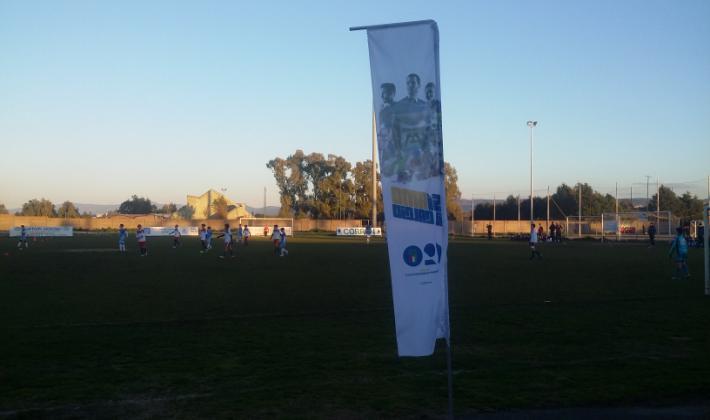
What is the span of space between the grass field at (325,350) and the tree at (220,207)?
8967 centimetres

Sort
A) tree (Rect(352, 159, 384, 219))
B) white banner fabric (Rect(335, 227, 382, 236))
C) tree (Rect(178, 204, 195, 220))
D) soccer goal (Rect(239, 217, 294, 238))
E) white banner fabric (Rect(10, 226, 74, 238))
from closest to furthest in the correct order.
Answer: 1. white banner fabric (Rect(10, 226, 74, 238))
2. white banner fabric (Rect(335, 227, 382, 236))
3. soccer goal (Rect(239, 217, 294, 238))
4. tree (Rect(352, 159, 384, 219))
5. tree (Rect(178, 204, 195, 220))

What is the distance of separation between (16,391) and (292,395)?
122 inches

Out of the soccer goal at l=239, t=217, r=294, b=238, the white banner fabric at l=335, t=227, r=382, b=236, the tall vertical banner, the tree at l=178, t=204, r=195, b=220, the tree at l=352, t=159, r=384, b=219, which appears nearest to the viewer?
the tall vertical banner

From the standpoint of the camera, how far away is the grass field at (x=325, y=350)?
23.7 ft

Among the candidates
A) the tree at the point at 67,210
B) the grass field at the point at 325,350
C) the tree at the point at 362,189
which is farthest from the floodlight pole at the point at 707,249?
the tree at the point at 67,210

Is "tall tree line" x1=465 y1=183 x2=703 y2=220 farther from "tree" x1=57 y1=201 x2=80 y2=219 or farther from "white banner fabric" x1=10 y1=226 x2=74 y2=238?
"tree" x1=57 y1=201 x2=80 y2=219

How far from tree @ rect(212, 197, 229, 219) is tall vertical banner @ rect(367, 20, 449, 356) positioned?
339 feet

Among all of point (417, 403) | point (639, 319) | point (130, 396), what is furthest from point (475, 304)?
point (130, 396)

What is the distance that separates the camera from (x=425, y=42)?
5.75m

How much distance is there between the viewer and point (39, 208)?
140625 mm

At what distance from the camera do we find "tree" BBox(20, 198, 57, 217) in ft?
460

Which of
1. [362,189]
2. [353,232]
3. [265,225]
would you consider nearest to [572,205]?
[362,189]

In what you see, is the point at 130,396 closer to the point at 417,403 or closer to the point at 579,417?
the point at 417,403

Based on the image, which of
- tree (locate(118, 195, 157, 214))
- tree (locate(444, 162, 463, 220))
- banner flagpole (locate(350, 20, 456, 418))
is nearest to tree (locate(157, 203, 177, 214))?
tree (locate(118, 195, 157, 214))
